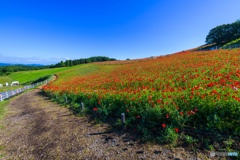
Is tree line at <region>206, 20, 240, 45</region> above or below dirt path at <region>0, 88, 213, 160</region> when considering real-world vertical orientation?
above

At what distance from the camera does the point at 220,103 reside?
140 inches

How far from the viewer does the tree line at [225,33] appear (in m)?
37.5

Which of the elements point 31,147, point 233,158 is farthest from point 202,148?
point 31,147

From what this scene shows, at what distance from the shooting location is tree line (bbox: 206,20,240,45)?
37.5 metres

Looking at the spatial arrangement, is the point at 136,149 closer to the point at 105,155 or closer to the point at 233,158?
the point at 105,155

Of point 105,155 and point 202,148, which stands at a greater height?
point 202,148

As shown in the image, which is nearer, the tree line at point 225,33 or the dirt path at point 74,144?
the dirt path at point 74,144

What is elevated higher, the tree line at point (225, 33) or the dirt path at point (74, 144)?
the tree line at point (225, 33)

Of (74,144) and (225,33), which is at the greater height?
(225,33)

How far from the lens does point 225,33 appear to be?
128 ft

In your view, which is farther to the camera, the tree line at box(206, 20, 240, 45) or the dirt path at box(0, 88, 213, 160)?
the tree line at box(206, 20, 240, 45)

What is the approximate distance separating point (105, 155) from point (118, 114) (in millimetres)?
2264

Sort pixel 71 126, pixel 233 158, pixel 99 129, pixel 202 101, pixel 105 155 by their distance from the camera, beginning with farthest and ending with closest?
pixel 71 126
pixel 99 129
pixel 202 101
pixel 105 155
pixel 233 158

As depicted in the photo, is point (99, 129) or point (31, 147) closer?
point (31, 147)
